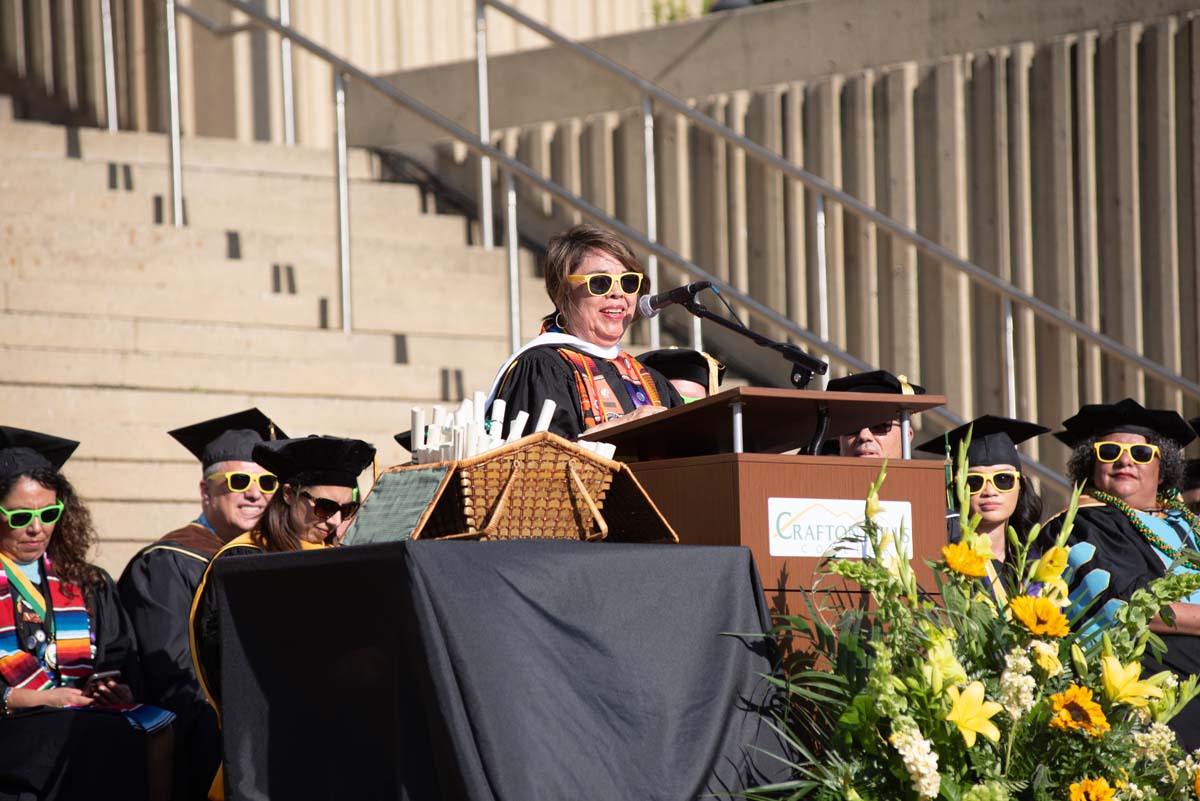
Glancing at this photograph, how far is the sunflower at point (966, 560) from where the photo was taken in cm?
298

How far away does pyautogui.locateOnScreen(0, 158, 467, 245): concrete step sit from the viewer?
7.94 metres

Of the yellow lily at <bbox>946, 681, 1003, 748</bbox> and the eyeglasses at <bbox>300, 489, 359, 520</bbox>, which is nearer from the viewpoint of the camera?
the yellow lily at <bbox>946, 681, 1003, 748</bbox>

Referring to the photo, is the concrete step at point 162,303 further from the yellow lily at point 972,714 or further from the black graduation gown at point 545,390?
the yellow lily at point 972,714

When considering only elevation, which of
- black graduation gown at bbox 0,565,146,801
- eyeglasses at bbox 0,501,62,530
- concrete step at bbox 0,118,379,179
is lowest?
black graduation gown at bbox 0,565,146,801

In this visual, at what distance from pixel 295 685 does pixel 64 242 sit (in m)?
4.86

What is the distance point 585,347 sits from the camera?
4.18m

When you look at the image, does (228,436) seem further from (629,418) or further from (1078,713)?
(1078,713)

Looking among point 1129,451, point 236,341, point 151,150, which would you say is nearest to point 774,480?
point 1129,451

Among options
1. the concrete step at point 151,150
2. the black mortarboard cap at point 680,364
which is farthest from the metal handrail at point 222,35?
the black mortarboard cap at point 680,364

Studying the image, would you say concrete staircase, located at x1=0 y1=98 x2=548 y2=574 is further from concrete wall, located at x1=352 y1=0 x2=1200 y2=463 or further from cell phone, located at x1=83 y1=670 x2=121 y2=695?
concrete wall, located at x1=352 y1=0 x2=1200 y2=463

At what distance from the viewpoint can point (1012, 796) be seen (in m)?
2.93

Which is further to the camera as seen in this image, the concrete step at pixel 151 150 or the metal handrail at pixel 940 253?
the concrete step at pixel 151 150

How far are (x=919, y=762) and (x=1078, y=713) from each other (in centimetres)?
35

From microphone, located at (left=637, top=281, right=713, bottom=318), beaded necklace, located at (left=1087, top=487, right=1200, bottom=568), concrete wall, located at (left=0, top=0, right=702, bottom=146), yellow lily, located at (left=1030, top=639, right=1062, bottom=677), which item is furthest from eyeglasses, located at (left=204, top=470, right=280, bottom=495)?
concrete wall, located at (left=0, top=0, right=702, bottom=146)
